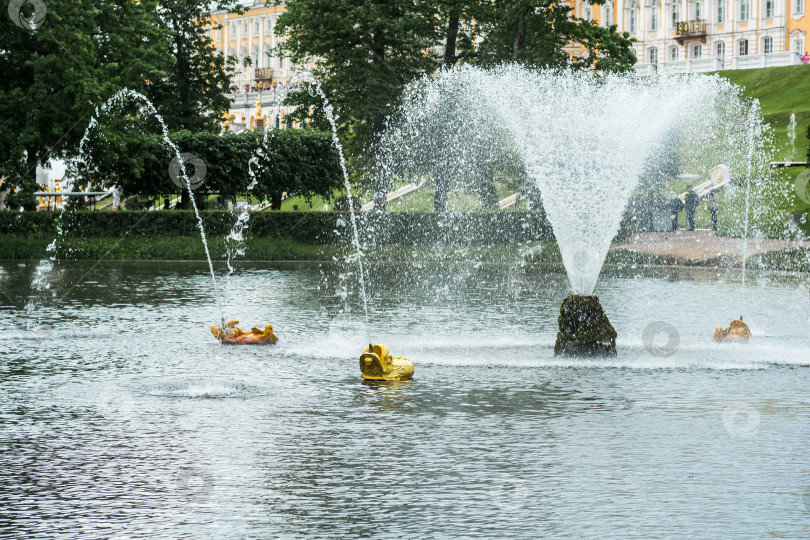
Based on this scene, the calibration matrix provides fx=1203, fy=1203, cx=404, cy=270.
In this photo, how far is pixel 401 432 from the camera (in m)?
10.3

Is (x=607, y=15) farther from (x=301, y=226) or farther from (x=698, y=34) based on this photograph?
(x=301, y=226)

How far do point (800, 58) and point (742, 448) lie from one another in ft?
268

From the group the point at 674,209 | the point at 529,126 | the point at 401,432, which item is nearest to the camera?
the point at 401,432

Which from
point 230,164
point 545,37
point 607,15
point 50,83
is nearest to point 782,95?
point 545,37

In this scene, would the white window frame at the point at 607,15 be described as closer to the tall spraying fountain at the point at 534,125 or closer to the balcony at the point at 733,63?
the balcony at the point at 733,63

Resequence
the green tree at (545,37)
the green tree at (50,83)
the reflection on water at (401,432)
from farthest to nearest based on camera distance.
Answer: the green tree at (545,37) < the green tree at (50,83) < the reflection on water at (401,432)

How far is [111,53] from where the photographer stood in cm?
4359

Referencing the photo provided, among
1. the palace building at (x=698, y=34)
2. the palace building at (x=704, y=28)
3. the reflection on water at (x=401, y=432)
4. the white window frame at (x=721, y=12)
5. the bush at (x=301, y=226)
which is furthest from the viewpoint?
the white window frame at (x=721, y=12)

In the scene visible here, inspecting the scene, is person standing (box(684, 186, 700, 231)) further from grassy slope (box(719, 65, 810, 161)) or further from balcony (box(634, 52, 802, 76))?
balcony (box(634, 52, 802, 76))

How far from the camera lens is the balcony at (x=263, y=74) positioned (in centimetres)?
15038

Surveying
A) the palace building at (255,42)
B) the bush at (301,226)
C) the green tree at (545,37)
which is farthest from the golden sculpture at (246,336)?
the palace building at (255,42)

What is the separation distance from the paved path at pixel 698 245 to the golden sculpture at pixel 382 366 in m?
24.4

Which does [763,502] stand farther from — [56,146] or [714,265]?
[56,146]

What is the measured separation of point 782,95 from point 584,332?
207 feet
